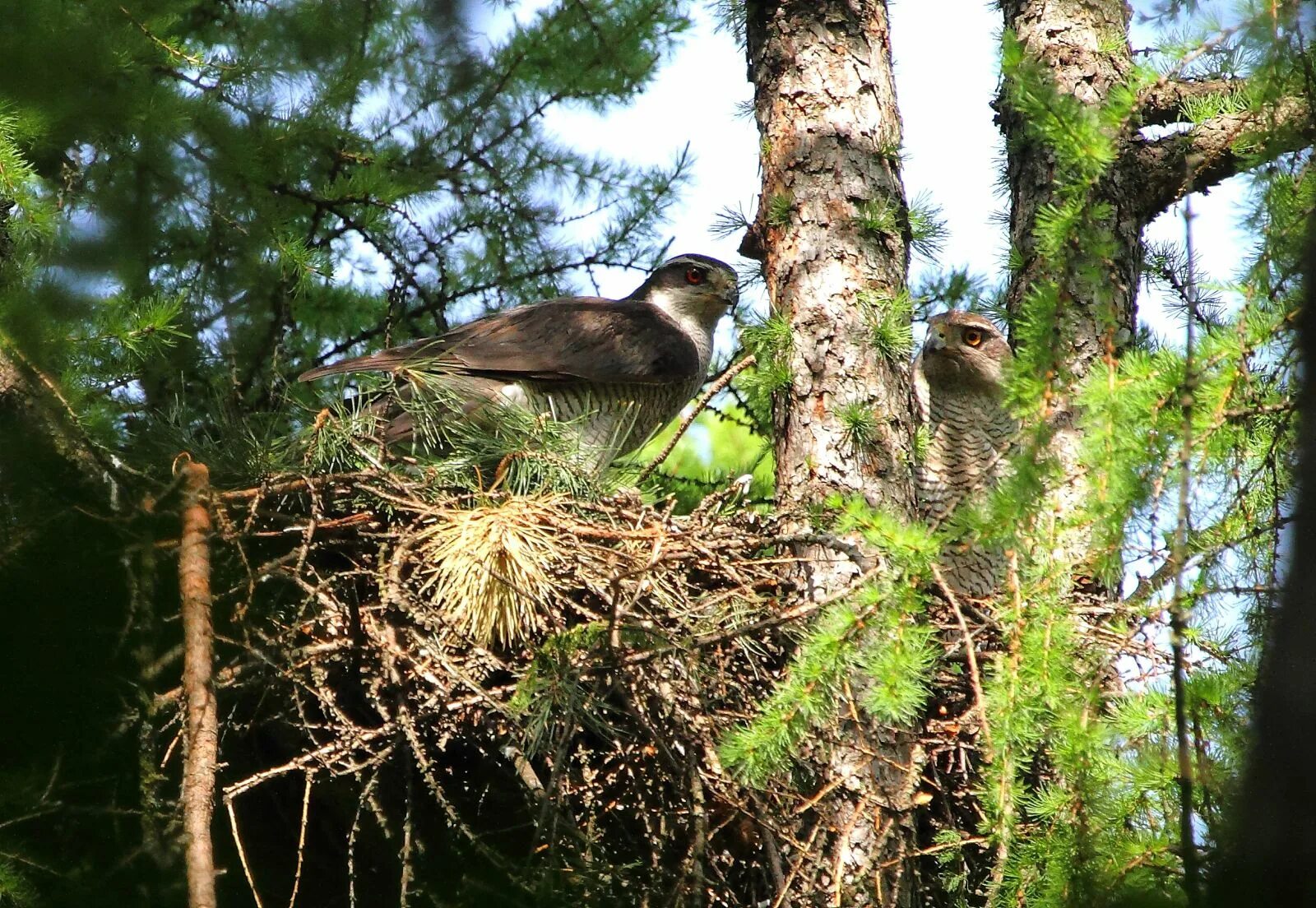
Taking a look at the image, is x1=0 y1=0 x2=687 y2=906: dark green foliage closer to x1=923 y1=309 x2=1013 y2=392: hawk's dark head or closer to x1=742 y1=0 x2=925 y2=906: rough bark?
x1=742 y1=0 x2=925 y2=906: rough bark

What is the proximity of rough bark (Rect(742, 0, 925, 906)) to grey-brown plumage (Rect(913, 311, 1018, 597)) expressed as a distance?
1.01 m

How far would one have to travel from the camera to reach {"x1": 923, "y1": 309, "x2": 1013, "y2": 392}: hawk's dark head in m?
5.55

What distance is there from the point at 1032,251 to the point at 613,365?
1713mm

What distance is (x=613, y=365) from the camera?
504cm

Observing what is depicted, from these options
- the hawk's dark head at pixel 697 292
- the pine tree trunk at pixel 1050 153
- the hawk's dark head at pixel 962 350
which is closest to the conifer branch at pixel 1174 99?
the pine tree trunk at pixel 1050 153

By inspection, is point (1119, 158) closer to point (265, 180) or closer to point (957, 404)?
point (957, 404)

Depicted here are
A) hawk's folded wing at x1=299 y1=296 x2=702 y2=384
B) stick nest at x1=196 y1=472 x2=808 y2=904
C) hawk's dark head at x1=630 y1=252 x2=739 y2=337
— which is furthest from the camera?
hawk's dark head at x1=630 y1=252 x2=739 y2=337

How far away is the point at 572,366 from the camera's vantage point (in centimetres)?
493

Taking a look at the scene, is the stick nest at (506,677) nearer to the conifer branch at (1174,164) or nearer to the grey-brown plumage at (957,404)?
the grey-brown plumage at (957,404)

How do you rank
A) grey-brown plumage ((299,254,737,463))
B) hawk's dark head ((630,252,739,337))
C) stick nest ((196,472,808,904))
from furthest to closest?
hawk's dark head ((630,252,739,337)) < grey-brown plumage ((299,254,737,463)) < stick nest ((196,472,808,904))

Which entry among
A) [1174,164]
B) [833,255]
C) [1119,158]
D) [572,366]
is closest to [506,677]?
[572,366]

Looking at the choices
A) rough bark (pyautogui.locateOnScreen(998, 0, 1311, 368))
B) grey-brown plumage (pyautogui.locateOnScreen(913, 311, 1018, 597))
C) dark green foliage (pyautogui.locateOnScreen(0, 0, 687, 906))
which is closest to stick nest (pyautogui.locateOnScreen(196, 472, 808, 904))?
dark green foliage (pyautogui.locateOnScreen(0, 0, 687, 906))

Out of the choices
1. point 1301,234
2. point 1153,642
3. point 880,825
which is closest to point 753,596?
point 880,825

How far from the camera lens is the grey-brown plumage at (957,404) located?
18.1 feet
